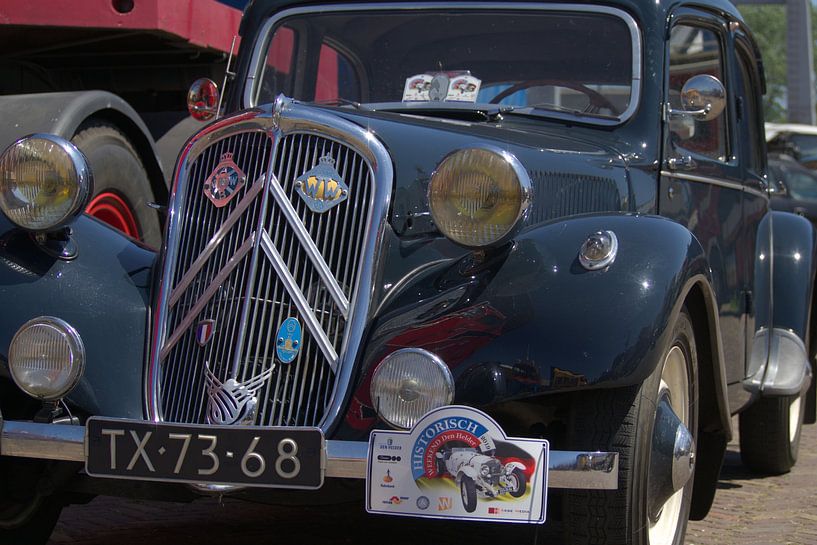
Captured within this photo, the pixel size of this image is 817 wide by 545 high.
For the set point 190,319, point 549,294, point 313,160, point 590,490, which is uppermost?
→ point 313,160

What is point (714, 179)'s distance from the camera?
181 inches

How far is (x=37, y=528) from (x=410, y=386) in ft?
4.96

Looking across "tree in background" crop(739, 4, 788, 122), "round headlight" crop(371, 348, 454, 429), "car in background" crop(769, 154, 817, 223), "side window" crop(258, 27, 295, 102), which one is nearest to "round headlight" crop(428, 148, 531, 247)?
"round headlight" crop(371, 348, 454, 429)

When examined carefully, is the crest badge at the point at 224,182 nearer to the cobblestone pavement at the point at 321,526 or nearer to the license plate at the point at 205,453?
the license plate at the point at 205,453

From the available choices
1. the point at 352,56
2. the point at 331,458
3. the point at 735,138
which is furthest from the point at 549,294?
the point at 735,138

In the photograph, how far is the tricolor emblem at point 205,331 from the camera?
321 cm

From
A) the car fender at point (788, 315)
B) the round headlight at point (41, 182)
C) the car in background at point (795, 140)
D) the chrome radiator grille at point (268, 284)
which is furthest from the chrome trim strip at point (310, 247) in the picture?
the car in background at point (795, 140)

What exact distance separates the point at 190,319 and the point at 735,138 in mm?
2601

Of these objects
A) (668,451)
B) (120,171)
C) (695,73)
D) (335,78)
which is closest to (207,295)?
(668,451)

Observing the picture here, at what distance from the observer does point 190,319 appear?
3.25 metres

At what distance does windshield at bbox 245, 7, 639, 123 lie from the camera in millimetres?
4160

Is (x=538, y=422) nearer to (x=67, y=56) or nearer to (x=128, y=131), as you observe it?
(x=128, y=131)

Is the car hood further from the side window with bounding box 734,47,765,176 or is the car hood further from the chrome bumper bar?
the side window with bounding box 734,47,765,176

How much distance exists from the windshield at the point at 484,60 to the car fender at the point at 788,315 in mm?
1402
